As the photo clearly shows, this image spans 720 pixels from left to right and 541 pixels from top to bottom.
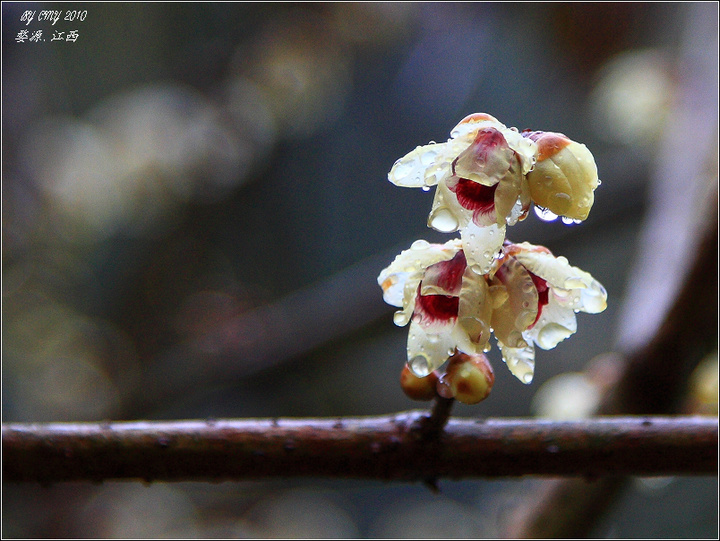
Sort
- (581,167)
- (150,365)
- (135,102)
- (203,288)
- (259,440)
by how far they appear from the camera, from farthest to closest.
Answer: (203,288), (150,365), (135,102), (259,440), (581,167)

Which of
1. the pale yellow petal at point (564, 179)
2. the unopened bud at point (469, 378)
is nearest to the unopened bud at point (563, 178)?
the pale yellow petal at point (564, 179)

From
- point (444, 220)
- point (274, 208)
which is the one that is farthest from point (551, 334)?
point (274, 208)

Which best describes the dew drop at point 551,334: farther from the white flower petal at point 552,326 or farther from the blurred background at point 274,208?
the blurred background at point 274,208

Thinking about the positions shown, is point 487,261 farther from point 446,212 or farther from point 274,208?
point 274,208

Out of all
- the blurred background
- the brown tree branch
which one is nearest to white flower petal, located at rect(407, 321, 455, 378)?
the brown tree branch

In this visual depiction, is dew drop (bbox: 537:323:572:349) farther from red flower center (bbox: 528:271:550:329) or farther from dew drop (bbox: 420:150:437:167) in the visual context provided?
dew drop (bbox: 420:150:437:167)

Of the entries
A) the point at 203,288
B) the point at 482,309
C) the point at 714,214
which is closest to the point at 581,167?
the point at 482,309

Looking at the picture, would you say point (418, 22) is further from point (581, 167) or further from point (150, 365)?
point (581, 167)
